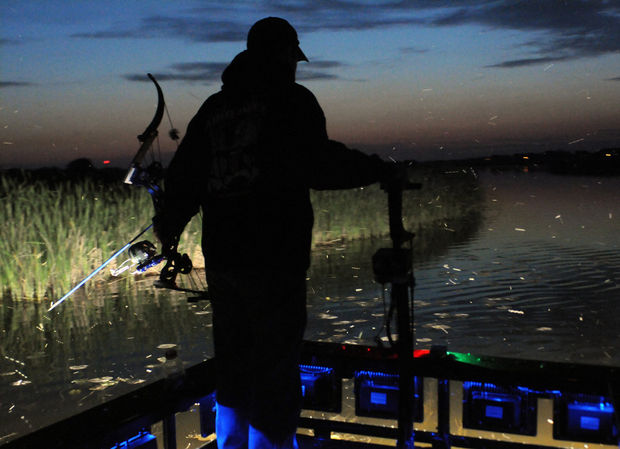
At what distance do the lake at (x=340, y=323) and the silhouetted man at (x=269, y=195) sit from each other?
218 centimetres

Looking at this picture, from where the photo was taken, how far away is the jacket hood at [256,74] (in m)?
2.42

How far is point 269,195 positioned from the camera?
2.38 metres

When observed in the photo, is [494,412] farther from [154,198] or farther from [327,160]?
[154,198]

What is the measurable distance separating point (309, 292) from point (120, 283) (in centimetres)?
277

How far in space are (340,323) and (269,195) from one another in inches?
170

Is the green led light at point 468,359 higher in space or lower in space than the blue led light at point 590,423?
higher

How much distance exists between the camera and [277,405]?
2424 millimetres

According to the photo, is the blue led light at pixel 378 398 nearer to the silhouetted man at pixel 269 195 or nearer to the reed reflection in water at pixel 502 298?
the silhouetted man at pixel 269 195

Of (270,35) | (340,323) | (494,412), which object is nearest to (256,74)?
(270,35)

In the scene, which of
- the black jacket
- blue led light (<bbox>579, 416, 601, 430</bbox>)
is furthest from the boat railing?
the black jacket

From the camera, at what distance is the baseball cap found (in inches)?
95.0

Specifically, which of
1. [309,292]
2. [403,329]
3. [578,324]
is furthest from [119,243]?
[403,329]

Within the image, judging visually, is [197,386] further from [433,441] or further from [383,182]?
[383,182]

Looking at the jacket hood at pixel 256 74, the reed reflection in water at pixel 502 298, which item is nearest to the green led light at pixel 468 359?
the jacket hood at pixel 256 74
